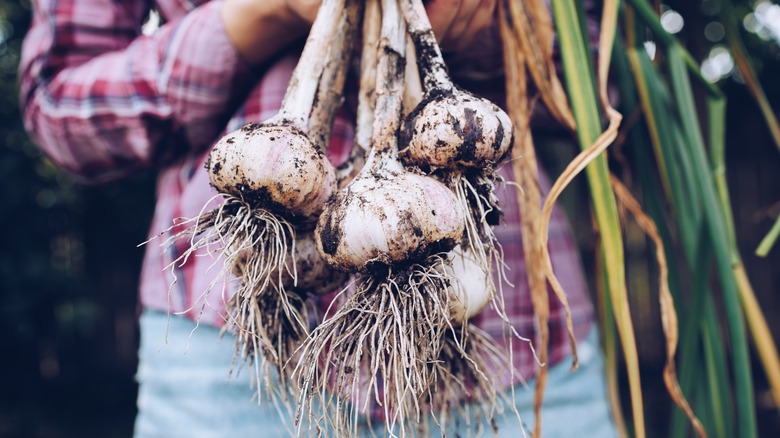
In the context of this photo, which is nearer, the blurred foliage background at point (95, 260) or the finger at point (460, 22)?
the finger at point (460, 22)

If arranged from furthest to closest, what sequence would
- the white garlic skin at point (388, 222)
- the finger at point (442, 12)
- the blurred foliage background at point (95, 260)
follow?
the blurred foliage background at point (95, 260), the finger at point (442, 12), the white garlic skin at point (388, 222)

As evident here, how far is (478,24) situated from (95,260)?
10.0ft

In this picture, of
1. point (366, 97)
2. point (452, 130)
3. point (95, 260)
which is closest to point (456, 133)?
point (452, 130)

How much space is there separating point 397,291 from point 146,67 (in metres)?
0.37

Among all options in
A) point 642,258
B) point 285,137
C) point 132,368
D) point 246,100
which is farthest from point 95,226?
point 285,137

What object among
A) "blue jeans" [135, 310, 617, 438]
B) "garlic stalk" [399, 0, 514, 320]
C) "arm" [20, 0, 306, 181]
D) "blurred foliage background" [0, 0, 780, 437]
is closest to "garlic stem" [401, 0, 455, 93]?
"garlic stalk" [399, 0, 514, 320]

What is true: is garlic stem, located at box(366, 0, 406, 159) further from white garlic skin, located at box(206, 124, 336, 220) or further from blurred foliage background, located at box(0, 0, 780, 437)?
blurred foliage background, located at box(0, 0, 780, 437)

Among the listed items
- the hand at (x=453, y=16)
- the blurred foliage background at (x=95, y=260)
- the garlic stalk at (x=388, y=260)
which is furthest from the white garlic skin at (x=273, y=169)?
the blurred foliage background at (x=95, y=260)

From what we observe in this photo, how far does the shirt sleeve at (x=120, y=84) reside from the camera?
0.60m

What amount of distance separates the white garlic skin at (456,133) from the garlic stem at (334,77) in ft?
0.28

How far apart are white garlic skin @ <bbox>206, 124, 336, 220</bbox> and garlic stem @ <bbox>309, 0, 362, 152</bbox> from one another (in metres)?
0.05

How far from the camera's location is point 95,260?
10.4ft

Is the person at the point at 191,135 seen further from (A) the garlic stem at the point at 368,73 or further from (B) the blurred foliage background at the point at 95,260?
(B) the blurred foliage background at the point at 95,260

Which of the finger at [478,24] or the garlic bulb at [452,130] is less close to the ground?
the finger at [478,24]
